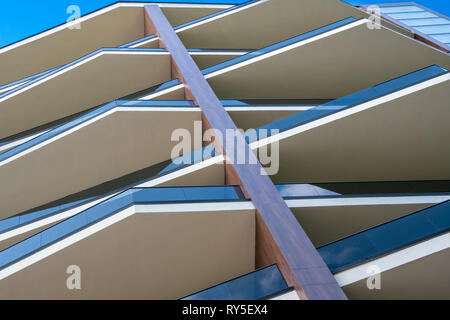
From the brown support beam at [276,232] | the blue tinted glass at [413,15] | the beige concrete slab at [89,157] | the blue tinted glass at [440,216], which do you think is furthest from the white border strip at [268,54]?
the blue tinted glass at [413,15]

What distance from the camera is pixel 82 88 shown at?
53.7ft

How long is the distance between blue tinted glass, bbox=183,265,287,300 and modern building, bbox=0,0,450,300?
0.06ft

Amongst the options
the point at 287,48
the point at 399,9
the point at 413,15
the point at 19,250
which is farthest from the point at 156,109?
the point at 399,9

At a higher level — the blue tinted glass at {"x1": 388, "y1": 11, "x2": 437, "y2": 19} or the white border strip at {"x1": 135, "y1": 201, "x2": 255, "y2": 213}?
the blue tinted glass at {"x1": 388, "y1": 11, "x2": 437, "y2": 19}

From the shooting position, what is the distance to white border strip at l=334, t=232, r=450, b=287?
739 centimetres

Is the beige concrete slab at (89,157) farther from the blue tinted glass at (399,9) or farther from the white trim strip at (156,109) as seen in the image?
the blue tinted glass at (399,9)

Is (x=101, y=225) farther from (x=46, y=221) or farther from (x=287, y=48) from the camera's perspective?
(x=287, y=48)

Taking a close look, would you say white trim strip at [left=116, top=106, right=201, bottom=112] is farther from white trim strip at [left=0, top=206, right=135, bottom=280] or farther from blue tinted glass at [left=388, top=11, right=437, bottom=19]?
blue tinted glass at [left=388, top=11, right=437, bottom=19]

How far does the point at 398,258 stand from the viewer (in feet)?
24.5

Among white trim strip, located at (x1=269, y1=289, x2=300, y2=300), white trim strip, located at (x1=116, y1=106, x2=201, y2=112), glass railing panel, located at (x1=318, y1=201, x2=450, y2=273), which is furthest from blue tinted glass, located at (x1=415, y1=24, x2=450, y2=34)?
white trim strip, located at (x1=269, y1=289, x2=300, y2=300)

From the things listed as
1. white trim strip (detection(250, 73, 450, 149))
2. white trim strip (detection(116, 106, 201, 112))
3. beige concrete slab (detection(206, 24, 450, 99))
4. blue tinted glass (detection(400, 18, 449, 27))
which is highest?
blue tinted glass (detection(400, 18, 449, 27))

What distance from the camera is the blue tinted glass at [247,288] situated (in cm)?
700

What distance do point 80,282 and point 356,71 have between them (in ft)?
32.1

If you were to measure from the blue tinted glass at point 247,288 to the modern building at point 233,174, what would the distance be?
0.02 meters
